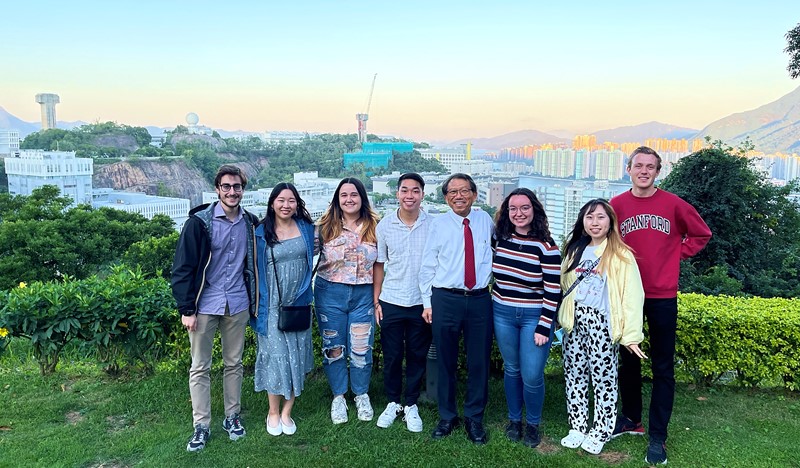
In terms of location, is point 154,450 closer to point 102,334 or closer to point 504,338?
point 102,334

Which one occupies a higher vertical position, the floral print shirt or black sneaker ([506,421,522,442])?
the floral print shirt

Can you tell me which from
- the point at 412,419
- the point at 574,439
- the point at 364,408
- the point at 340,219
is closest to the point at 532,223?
the point at 340,219

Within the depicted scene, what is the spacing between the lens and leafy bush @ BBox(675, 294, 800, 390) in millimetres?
3287

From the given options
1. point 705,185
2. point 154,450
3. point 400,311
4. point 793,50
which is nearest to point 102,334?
point 154,450

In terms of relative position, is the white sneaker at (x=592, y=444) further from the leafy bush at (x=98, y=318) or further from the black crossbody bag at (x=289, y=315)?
the leafy bush at (x=98, y=318)

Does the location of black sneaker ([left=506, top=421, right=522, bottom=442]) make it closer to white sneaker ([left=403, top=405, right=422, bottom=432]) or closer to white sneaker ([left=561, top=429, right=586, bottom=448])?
white sneaker ([left=561, top=429, right=586, bottom=448])

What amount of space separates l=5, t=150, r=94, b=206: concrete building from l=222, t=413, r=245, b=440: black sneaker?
53319 mm

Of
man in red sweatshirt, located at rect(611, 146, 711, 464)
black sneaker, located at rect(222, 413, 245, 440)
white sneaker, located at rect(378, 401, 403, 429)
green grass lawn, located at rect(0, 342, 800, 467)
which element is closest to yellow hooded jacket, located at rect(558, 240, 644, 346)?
man in red sweatshirt, located at rect(611, 146, 711, 464)

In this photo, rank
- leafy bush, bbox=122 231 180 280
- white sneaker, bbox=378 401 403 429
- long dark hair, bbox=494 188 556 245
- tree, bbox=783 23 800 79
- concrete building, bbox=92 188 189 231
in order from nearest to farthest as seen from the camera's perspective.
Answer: long dark hair, bbox=494 188 556 245, white sneaker, bbox=378 401 403 429, tree, bbox=783 23 800 79, leafy bush, bbox=122 231 180 280, concrete building, bbox=92 188 189 231

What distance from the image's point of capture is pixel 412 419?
112 inches

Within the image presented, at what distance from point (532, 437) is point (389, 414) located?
72 cm

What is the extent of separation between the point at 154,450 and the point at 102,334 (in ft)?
3.43

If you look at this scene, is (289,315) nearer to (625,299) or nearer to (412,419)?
(412,419)

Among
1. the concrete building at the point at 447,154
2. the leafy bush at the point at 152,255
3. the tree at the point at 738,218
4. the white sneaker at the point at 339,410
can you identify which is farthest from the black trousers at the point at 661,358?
the concrete building at the point at 447,154
